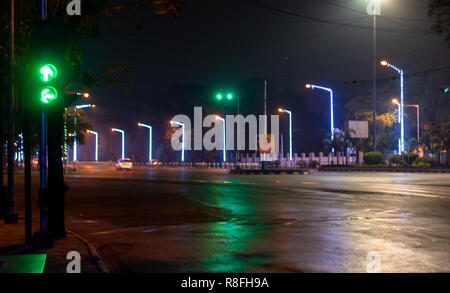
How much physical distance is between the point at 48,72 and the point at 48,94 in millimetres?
411

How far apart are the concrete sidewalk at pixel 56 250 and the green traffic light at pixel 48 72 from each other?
9.93 feet

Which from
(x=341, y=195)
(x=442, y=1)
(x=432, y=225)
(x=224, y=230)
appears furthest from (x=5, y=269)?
(x=341, y=195)

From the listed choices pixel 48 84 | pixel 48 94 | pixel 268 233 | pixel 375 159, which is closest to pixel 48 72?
pixel 48 84

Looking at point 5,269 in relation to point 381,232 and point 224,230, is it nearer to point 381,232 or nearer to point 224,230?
point 224,230

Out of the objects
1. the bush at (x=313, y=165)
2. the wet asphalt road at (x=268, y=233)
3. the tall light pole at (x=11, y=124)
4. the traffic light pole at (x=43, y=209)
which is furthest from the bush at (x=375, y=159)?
the traffic light pole at (x=43, y=209)

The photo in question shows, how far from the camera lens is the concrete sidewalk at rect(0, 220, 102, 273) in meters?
7.78

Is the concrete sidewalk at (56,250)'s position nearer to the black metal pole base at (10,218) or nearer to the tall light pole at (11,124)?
the black metal pole base at (10,218)

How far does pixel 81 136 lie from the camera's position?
111 feet

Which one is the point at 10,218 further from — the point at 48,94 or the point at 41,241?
the point at 48,94

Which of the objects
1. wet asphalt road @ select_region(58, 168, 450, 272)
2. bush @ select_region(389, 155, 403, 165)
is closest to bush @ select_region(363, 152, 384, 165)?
bush @ select_region(389, 155, 403, 165)

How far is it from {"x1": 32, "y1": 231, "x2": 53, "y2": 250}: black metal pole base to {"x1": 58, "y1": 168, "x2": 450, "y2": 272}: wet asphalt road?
3.22 feet

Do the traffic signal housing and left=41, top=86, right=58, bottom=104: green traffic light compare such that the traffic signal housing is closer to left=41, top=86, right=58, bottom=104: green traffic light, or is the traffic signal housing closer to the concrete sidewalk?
left=41, top=86, right=58, bottom=104: green traffic light

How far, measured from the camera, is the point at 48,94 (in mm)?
9250

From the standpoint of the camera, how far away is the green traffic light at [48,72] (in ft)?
30.5
